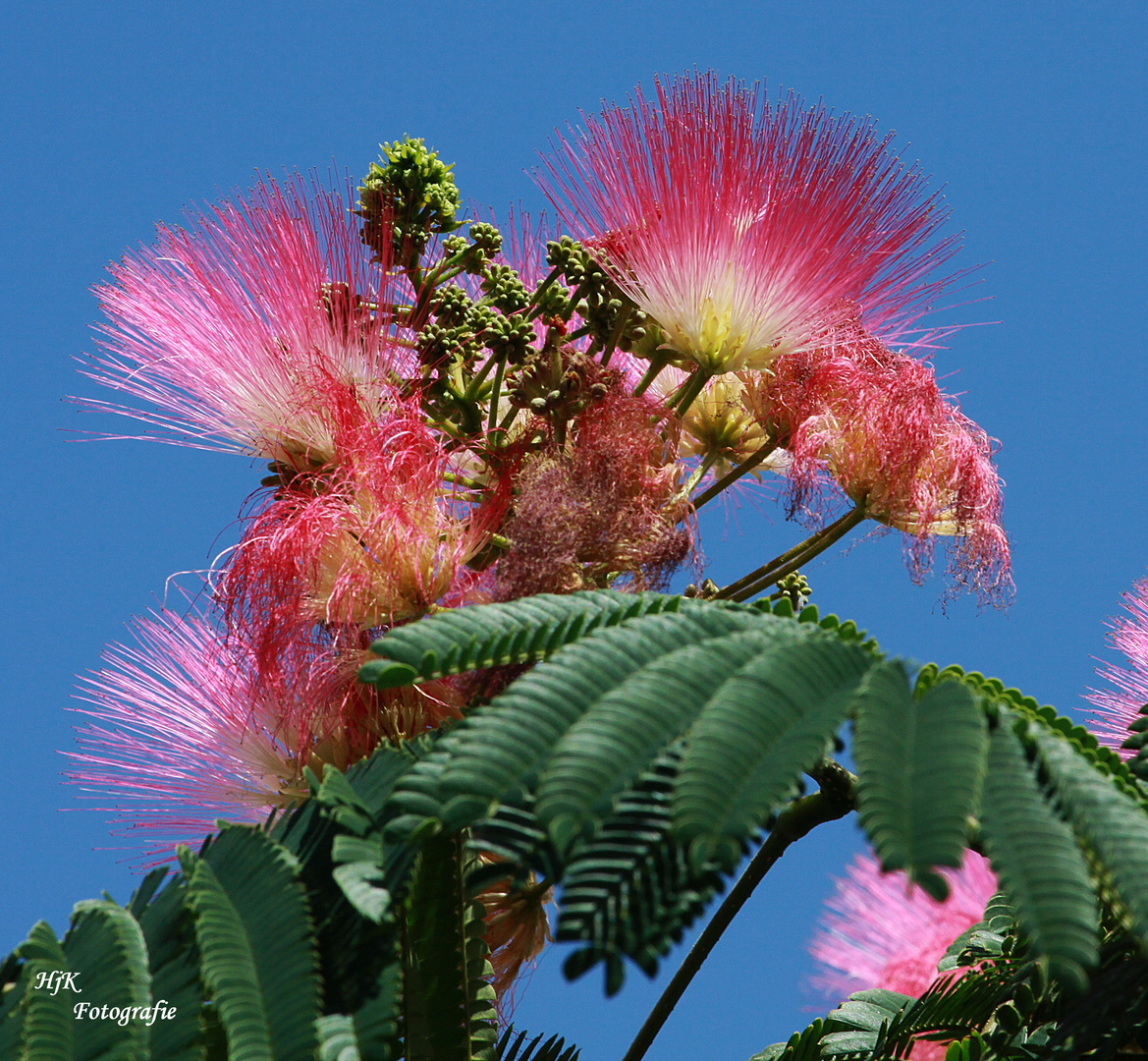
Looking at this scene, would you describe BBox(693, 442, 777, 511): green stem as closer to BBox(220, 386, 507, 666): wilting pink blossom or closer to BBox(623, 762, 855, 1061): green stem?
BBox(220, 386, 507, 666): wilting pink blossom

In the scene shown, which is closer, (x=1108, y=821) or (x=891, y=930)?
(x=1108, y=821)

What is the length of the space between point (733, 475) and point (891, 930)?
1814 mm

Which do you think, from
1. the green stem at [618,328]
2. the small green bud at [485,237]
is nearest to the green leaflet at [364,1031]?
the green stem at [618,328]

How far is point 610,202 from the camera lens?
2953 mm

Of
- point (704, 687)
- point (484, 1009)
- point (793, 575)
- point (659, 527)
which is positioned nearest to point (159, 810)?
point (484, 1009)

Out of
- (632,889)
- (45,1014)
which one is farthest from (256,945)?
(632,889)

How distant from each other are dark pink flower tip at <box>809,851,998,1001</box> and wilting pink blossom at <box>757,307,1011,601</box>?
1.26m

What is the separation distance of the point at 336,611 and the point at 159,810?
0.77 meters

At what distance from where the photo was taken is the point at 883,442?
9.50 ft

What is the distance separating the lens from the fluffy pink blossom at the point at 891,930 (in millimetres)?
3873

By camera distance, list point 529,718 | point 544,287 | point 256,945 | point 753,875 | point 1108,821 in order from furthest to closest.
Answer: point 544,287
point 753,875
point 256,945
point 529,718
point 1108,821

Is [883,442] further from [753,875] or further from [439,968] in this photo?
[439,968]

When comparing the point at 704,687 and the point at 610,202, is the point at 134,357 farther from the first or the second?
the point at 704,687

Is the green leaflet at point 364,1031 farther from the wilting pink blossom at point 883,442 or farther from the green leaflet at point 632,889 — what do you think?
the wilting pink blossom at point 883,442
